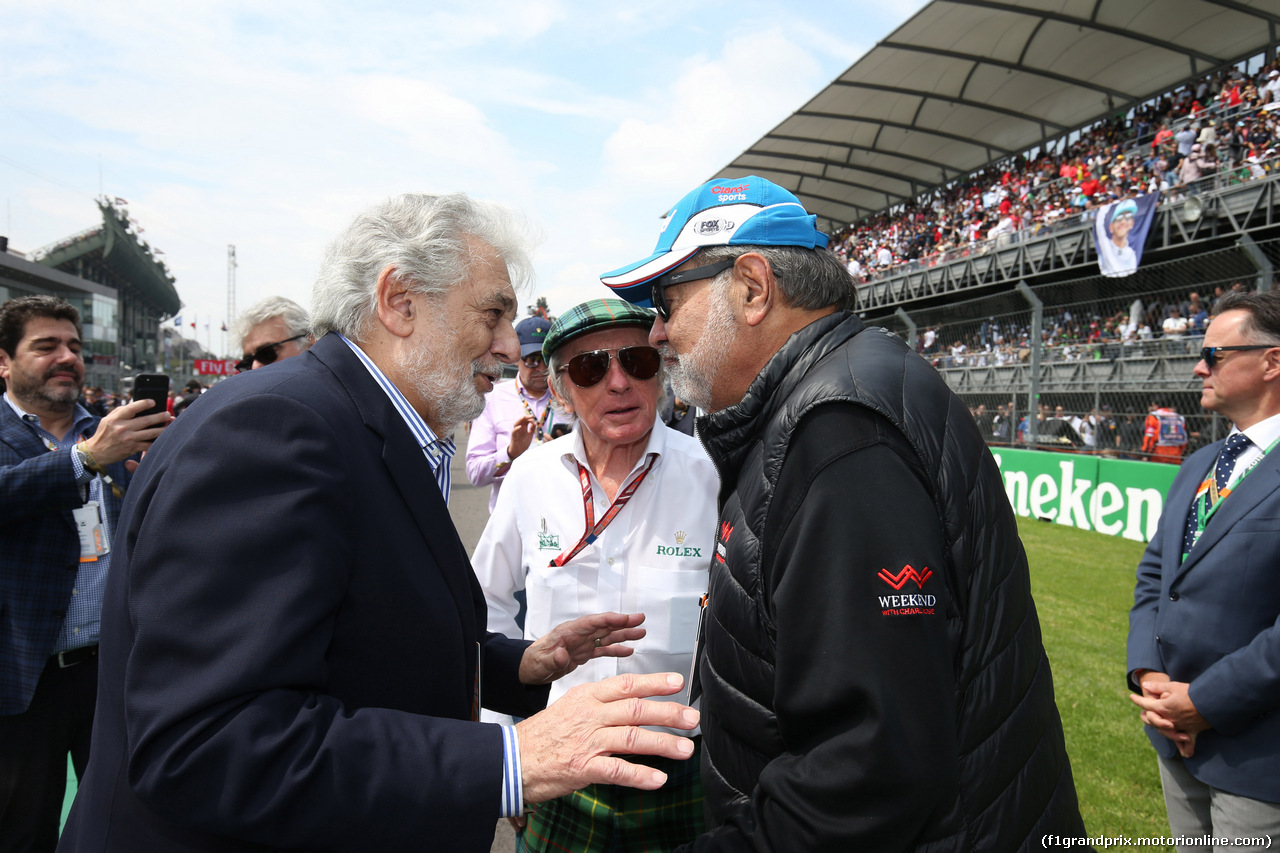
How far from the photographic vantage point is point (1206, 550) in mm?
2459

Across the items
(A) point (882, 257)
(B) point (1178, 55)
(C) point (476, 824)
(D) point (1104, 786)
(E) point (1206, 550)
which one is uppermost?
(B) point (1178, 55)

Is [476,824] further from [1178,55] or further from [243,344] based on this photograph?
[1178,55]

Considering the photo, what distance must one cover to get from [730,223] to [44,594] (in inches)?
119

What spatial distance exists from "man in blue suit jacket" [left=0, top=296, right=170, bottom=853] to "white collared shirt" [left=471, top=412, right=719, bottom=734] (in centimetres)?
156

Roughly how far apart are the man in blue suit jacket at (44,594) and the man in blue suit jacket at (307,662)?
5.75ft

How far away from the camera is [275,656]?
1031 mm

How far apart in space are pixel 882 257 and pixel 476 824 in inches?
1171

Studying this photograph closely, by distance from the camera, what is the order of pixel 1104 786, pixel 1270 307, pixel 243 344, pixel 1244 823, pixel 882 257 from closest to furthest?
pixel 1244 823 < pixel 1270 307 < pixel 1104 786 < pixel 243 344 < pixel 882 257

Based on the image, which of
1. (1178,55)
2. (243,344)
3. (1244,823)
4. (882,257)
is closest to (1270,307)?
(1244,823)

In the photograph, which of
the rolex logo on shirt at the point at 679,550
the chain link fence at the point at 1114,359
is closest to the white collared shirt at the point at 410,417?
the rolex logo on shirt at the point at 679,550

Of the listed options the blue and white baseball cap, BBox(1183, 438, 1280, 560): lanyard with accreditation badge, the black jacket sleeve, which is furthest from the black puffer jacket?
BBox(1183, 438, 1280, 560): lanyard with accreditation badge

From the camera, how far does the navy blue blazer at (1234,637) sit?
2.19 m

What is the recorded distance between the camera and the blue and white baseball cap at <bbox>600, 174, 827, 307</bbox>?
1.69m

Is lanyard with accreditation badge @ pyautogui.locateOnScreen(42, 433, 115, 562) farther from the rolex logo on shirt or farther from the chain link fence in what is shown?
the chain link fence
